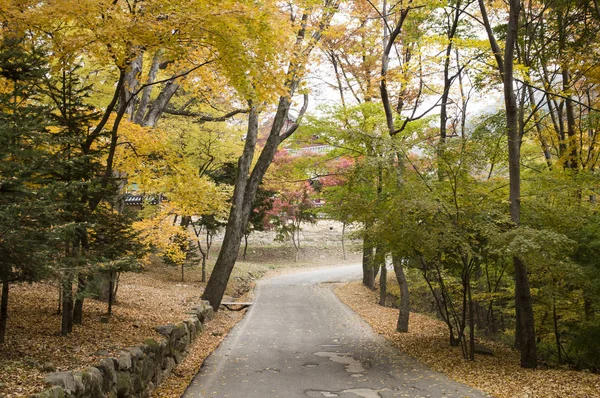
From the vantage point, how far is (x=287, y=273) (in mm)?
29453

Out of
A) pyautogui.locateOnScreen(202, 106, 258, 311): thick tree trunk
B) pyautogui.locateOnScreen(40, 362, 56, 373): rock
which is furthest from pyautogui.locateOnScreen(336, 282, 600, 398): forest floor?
pyautogui.locateOnScreen(40, 362, 56, 373): rock

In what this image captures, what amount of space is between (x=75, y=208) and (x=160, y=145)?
2785mm

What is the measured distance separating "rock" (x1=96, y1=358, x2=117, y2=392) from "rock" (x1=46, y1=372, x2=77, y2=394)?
70cm

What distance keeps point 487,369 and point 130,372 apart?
6.43 metres

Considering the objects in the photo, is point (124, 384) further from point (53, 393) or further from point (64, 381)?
point (53, 393)

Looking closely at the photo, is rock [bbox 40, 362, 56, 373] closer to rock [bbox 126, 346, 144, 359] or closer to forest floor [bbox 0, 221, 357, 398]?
forest floor [bbox 0, 221, 357, 398]

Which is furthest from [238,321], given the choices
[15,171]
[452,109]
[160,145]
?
[452,109]

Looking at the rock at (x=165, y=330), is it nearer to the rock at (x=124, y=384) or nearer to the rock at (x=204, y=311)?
the rock at (x=124, y=384)

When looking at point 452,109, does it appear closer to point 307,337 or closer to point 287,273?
point 307,337

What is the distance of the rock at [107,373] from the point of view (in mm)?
5368

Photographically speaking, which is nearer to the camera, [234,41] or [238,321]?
[234,41]

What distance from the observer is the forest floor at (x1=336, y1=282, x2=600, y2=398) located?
7.04 m

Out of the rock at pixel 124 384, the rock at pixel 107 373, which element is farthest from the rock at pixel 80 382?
the rock at pixel 124 384

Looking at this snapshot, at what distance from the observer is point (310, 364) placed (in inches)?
361
